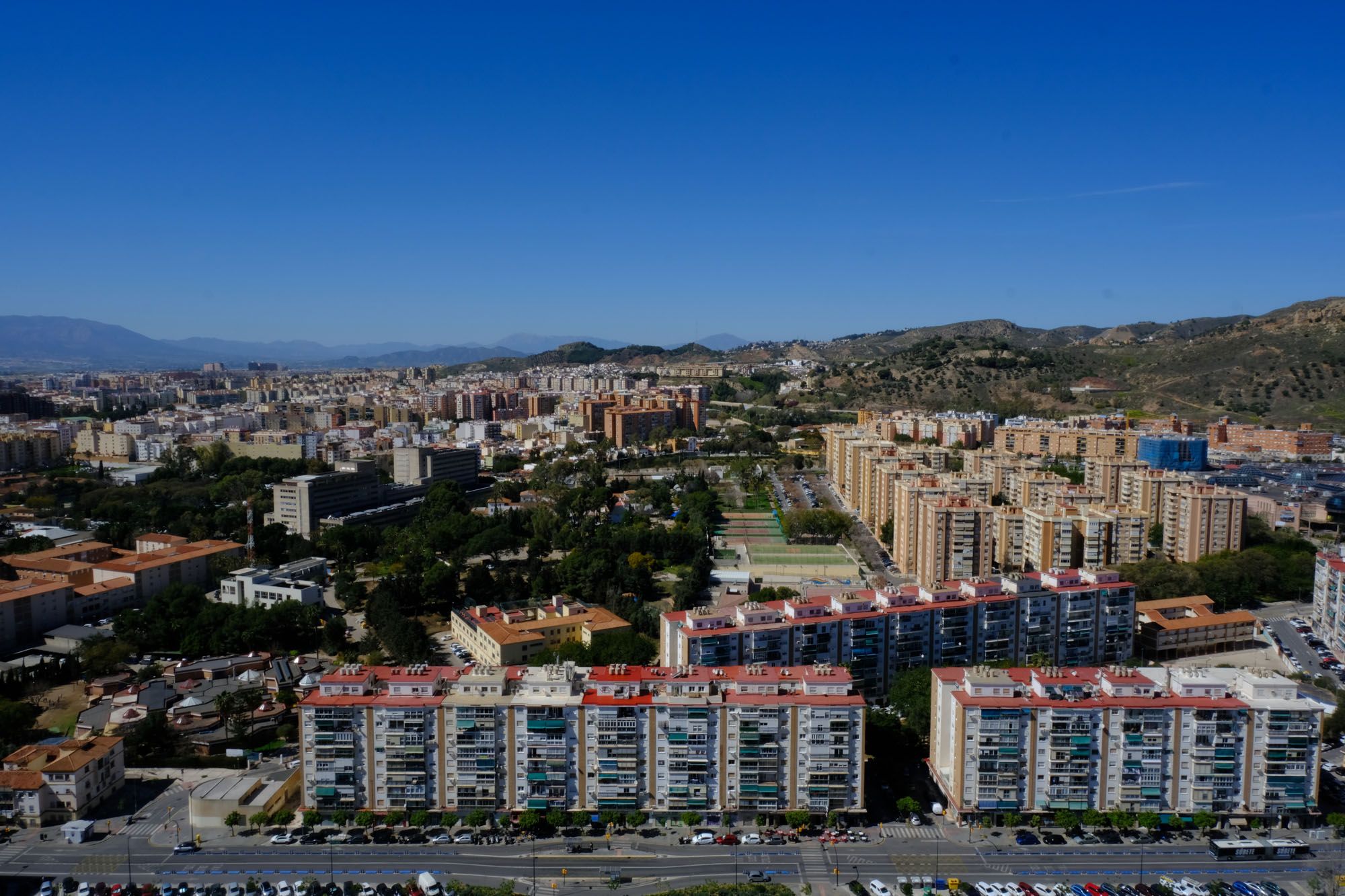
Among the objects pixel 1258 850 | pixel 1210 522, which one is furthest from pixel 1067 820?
pixel 1210 522

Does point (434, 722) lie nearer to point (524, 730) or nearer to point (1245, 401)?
point (524, 730)

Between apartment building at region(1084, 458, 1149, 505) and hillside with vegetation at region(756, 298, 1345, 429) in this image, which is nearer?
apartment building at region(1084, 458, 1149, 505)

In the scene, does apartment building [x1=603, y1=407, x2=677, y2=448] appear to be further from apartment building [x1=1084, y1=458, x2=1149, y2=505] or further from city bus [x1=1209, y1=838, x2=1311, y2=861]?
city bus [x1=1209, y1=838, x2=1311, y2=861]

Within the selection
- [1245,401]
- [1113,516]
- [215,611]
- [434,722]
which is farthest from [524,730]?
[1245,401]

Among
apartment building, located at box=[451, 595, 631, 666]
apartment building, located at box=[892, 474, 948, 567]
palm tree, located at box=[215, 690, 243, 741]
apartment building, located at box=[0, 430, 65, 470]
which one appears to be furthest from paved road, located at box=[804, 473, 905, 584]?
apartment building, located at box=[0, 430, 65, 470]

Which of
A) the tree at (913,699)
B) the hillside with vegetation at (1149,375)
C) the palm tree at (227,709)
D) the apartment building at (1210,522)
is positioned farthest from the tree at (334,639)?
the hillside with vegetation at (1149,375)

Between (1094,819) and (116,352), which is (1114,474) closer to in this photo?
(1094,819)

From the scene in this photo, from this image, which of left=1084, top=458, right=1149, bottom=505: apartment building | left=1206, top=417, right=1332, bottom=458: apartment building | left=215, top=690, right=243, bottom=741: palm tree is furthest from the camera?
left=1206, top=417, right=1332, bottom=458: apartment building
